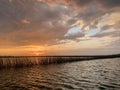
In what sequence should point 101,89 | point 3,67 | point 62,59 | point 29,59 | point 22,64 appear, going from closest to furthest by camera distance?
point 101,89 → point 3,67 → point 22,64 → point 29,59 → point 62,59

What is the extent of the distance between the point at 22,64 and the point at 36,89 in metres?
23.8

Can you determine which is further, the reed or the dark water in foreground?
the reed

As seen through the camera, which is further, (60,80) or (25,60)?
(25,60)

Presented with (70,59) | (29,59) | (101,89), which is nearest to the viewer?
(101,89)

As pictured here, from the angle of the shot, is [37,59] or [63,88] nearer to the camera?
[63,88]

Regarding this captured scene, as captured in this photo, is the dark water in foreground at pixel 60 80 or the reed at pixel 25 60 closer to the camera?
the dark water in foreground at pixel 60 80

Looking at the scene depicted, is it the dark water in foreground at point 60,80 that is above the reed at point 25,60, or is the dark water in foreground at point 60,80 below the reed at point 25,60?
below

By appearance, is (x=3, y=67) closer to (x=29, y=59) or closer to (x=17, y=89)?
(x=29, y=59)

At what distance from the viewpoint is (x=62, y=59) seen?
55.7 meters

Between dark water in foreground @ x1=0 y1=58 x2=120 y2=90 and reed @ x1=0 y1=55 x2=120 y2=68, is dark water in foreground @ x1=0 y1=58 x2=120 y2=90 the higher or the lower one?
the lower one

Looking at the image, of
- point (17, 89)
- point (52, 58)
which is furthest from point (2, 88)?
point (52, 58)

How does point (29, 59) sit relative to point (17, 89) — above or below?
above

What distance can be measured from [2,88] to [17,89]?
183cm

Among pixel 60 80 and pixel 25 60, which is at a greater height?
pixel 25 60
